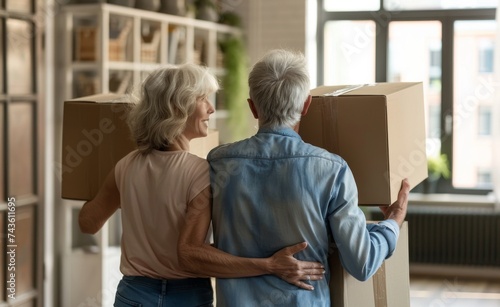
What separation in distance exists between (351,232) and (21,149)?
3030mm

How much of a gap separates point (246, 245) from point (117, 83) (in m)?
3.48

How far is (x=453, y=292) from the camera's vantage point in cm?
636

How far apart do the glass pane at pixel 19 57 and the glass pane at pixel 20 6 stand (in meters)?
0.06

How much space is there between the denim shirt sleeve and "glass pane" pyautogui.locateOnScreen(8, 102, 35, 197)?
9.41ft

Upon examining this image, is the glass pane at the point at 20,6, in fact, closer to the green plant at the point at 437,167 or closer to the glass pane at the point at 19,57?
the glass pane at the point at 19,57

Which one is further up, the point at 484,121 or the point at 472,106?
the point at 472,106

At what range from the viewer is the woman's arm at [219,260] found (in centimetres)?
189

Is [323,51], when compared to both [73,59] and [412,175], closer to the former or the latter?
[73,59]

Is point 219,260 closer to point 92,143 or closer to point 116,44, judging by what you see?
point 92,143

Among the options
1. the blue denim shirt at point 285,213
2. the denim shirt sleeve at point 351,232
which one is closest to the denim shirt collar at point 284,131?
the blue denim shirt at point 285,213

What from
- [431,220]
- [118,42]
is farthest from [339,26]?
[118,42]

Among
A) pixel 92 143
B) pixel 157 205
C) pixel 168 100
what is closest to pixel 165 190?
pixel 157 205

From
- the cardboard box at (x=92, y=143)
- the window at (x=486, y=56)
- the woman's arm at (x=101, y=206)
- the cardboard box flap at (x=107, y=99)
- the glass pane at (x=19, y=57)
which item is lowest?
the woman's arm at (x=101, y=206)

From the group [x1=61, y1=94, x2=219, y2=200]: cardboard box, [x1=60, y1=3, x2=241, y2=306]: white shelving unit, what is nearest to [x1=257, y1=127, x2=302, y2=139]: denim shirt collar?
[x1=61, y1=94, x2=219, y2=200]: cardboard box
